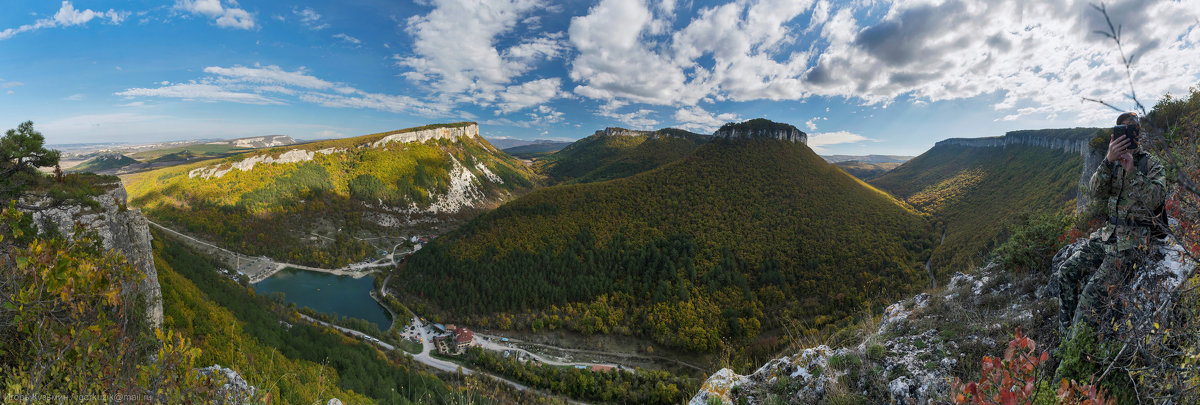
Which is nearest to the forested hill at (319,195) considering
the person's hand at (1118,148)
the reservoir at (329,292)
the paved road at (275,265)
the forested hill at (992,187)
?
the paved road at (275,265)

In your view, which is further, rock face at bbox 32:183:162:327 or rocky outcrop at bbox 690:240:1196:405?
rock face at bbox 32:183:162:327

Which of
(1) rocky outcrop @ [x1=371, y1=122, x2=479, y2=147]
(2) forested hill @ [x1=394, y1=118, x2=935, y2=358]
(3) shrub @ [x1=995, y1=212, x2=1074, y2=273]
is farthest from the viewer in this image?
(1) rocky outcrop @ [x1=371, y1=122, x2=479, y2=147]

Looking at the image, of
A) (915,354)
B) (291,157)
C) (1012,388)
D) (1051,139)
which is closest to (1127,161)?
(915,354)

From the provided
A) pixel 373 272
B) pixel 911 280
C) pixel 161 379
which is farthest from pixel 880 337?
pixel 373 272

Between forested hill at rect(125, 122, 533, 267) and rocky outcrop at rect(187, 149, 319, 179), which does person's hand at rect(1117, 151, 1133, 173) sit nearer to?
forested hill at rect(125, 122, 533, 267)

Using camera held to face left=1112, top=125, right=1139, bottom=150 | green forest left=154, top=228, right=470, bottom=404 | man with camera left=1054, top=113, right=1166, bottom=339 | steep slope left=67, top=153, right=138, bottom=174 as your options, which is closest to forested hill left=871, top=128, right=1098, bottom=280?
man with camera left=1054, top=113, right=1166, bottom=339

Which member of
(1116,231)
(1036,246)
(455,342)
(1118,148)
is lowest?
(455,342)

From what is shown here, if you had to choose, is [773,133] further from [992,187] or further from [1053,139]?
[1053,139]
